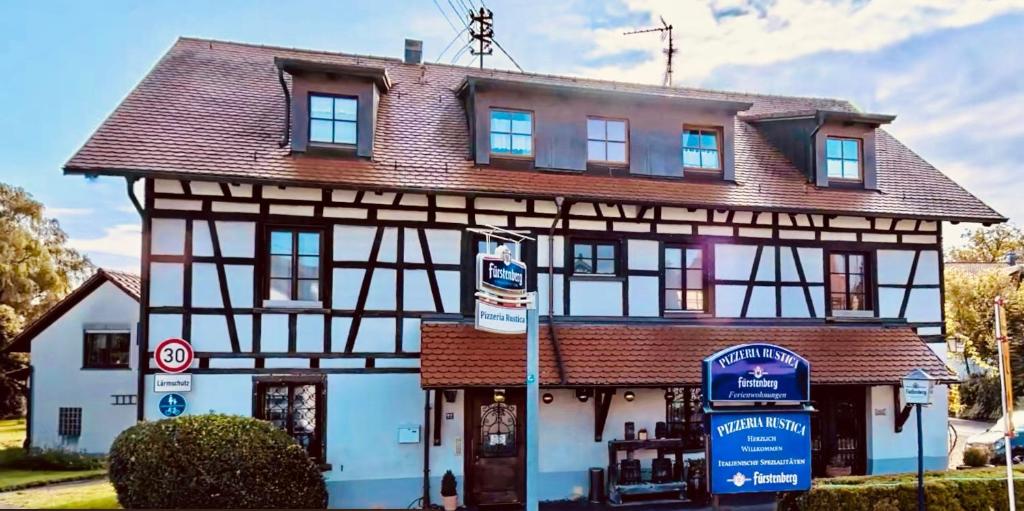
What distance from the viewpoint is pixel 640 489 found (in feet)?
40.0

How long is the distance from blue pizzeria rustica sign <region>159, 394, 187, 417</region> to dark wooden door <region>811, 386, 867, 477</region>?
11.5m

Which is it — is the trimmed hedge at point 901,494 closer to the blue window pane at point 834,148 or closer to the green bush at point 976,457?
the green bush at point 976,457

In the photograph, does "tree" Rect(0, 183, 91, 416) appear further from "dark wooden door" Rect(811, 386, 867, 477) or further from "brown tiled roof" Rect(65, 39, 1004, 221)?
"dark wooden door" Rect(811, 386, 867, 477)

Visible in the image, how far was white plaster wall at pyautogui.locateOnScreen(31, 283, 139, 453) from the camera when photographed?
1930 centimetres

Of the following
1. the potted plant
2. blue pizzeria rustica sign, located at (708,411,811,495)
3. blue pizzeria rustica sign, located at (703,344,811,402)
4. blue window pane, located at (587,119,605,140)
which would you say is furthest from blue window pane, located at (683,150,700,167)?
the potted plant

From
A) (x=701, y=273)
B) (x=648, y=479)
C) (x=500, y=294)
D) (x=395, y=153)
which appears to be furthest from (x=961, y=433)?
(x=500, y=294)

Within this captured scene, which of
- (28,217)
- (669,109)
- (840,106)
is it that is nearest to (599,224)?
(669,109)

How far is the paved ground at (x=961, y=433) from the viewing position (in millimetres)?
16672

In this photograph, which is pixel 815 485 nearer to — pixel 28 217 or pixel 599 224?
pixel 599 224

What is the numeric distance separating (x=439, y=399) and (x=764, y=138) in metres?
9.94

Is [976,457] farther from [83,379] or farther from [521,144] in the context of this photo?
[83,379]

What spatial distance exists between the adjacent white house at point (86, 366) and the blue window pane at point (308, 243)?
409 inches

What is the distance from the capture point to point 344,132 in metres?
12.9

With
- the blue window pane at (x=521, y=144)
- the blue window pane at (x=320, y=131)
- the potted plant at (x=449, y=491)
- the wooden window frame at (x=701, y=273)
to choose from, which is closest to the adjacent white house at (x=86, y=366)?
the blue window pane at (x=320, y=131)
